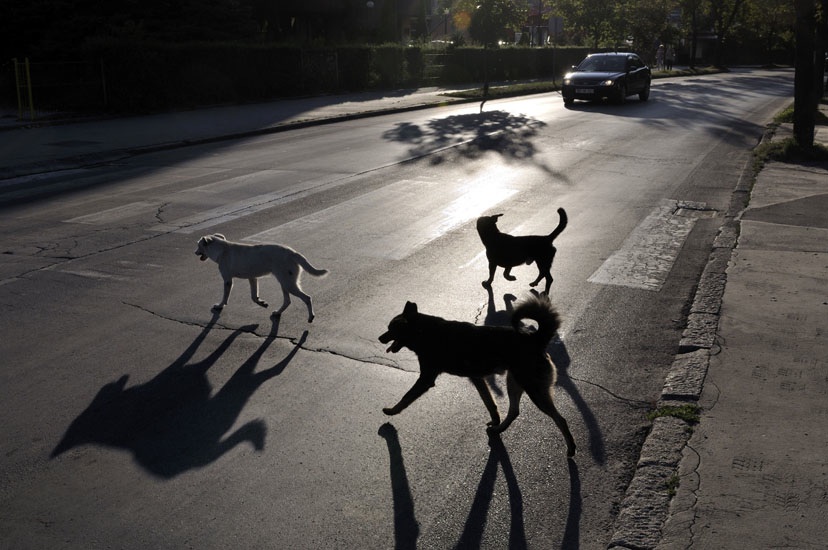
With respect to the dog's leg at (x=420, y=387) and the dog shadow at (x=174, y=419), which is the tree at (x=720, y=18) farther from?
the dog's leg at (x=420, y=387)

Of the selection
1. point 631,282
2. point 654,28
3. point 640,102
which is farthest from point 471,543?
point 654,28

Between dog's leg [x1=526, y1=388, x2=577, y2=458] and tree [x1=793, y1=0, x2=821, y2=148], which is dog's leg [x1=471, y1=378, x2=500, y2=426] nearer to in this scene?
dog's leg [x1=526, y1=388, x2=577, y2=458]

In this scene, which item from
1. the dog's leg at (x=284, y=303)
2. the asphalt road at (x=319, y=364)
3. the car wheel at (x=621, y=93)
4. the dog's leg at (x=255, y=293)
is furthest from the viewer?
the car wheel at (x=621, y=93)

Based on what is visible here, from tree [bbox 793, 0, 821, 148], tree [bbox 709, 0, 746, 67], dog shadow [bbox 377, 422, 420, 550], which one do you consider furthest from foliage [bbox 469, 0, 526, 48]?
tree [bbox 709, 0, 746, 67]

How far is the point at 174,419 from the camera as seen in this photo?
17.7 ft

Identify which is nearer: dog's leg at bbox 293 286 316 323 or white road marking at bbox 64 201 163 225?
dog's leg at bbox 293 286 316 323

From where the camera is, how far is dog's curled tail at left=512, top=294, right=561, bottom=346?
15.2 feet

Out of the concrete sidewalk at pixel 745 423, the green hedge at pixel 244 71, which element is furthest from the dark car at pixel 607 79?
the concrete sidewalk at pixel 745 423

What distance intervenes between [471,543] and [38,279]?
20.0 ft

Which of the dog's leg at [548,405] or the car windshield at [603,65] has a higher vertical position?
the car windshield at [603,65]

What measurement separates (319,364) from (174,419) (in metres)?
1.27

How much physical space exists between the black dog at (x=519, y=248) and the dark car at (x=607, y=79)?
71.2 feet

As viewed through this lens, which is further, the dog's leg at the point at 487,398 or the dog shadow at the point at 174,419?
the dog's leg at the point at 487,398

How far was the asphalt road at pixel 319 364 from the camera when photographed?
432 centimetres
